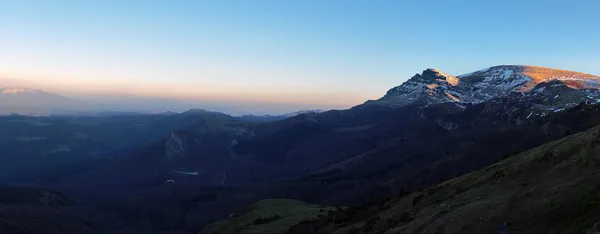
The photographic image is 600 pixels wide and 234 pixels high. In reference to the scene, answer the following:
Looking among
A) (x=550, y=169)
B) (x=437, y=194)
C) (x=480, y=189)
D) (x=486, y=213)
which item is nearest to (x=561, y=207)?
(x=486, y=213)

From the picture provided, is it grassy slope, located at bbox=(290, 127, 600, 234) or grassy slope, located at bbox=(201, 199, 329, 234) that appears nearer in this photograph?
grassy slope, located at bbox=(290, 127, 600, 234)

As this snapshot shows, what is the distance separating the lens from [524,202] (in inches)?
1689

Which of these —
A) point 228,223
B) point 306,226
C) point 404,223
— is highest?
point 404,223

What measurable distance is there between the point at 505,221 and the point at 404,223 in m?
19.0

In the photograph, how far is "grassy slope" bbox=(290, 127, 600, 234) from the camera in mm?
37438

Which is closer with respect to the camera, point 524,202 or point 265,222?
point 524,202

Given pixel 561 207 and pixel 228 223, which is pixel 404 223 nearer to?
pixel 561 207

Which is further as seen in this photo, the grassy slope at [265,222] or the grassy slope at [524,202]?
the grassy slope at [265,222]

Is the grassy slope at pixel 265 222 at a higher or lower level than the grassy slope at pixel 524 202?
lower

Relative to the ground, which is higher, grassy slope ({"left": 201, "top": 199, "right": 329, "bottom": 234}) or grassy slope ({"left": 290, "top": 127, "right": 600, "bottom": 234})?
grassy slope ({"left": 290, "top": 127, "right": 600, "bottom": 234})

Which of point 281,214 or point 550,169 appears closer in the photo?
point 550,169

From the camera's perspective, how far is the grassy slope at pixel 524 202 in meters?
37.4

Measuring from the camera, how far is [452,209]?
2074 inches

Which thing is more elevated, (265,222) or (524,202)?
(524,202)
